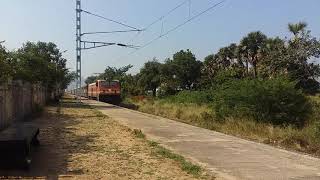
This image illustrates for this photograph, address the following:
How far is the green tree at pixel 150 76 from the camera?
287ft

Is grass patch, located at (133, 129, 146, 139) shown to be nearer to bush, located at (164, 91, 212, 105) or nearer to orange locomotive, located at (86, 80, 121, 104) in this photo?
bush, located at (164, 91, 212, 105)

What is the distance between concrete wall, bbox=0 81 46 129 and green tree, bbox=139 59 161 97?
57.0 m

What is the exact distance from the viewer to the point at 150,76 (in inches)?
3479

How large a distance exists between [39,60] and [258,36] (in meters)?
27.1

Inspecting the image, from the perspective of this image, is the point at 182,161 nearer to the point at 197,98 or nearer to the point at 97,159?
the point at 97,159

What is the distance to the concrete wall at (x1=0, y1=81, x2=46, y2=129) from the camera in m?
18.6

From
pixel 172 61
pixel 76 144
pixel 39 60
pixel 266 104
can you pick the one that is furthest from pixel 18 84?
pixel 172 61

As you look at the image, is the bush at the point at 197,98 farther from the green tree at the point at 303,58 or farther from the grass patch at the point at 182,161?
the grass patch at the point at 182,161

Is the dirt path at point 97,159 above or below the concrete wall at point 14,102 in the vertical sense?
below

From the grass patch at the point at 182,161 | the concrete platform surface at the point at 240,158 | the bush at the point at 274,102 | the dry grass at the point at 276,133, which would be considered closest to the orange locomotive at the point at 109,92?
the dry grass at the point at 276,133

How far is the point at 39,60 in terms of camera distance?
4534cm

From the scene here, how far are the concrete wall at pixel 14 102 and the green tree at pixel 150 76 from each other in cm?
5700

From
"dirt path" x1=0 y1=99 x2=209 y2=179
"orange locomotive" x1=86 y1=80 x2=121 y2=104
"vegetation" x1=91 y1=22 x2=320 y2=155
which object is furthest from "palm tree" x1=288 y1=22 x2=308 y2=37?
"dirt path" x1=0 y1=99 x2=209 y2=179

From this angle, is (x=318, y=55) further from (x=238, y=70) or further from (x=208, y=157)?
(x=208, y=157)
